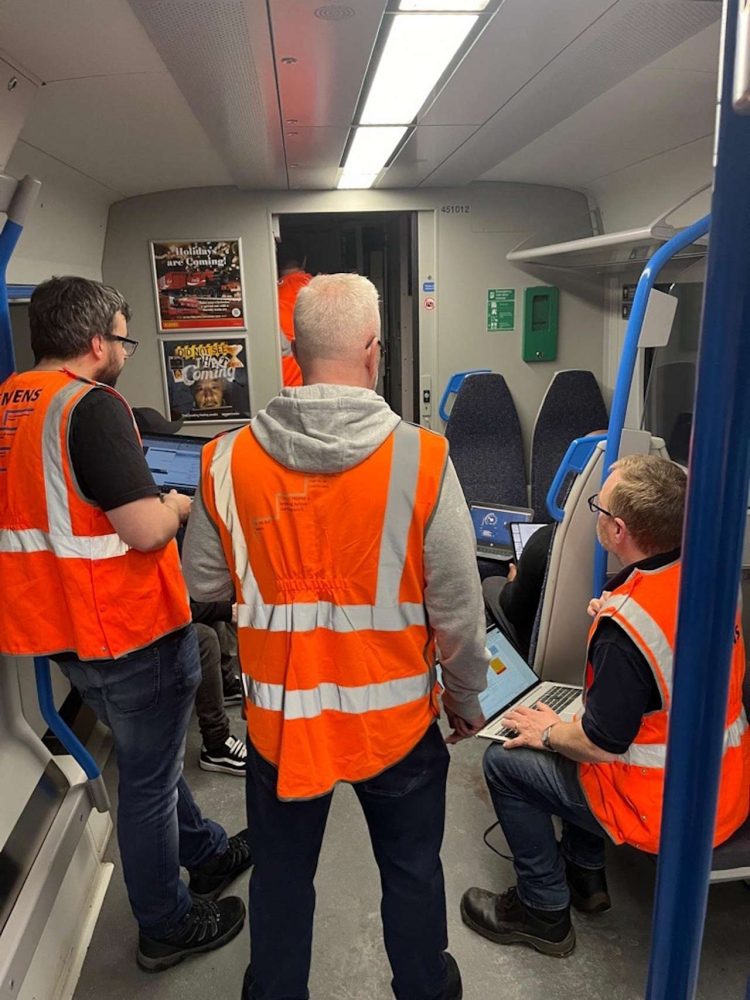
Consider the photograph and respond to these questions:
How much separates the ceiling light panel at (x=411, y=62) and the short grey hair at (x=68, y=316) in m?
1.16

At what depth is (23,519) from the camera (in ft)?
5.38

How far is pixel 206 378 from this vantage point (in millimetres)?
4863

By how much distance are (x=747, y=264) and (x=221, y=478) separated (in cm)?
115

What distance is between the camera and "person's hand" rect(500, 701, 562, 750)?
195 cm

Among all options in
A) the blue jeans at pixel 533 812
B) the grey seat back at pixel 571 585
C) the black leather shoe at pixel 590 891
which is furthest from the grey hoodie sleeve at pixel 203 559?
the black leather shoe at pixel 590 891

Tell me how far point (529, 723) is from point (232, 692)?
6.26ft

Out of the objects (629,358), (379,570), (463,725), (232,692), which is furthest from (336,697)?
(232,692)

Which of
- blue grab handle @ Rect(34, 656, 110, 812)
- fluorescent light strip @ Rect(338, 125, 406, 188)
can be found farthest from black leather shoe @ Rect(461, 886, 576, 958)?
fluorescent light strip @ Rect(338, 125, 406, 188)

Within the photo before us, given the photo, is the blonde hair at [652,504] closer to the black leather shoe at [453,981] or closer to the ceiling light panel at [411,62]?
the black leather shoe at [453,981]

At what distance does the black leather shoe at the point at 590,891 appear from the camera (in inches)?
84.6

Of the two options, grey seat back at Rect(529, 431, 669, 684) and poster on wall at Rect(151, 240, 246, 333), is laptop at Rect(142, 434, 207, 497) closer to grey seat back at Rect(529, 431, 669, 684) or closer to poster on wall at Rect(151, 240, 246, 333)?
grey seat back at Rect(529, 431, 669, 684)

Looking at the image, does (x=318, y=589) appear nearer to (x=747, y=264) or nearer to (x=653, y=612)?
(x=653, y=612)

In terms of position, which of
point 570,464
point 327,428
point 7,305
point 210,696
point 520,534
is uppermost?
point 7,305

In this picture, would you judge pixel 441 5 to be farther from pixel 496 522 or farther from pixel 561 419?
pixel 561 419
